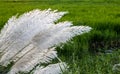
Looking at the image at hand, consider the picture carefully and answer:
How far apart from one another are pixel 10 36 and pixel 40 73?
13 cm

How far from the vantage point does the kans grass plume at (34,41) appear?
3.13 feet

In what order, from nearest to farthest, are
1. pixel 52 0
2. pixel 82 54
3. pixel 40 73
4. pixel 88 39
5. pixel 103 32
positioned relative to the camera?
pixel 40 73, pixel 82 54, pixel 88 39, pixel 103 32, pixel 52 0

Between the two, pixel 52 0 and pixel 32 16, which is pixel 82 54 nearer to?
pixel 32 16

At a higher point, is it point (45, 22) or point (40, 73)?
point (45, 22)

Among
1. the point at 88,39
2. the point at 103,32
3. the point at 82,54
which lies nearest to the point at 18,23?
the point at 82,54

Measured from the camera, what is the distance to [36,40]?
98 cm

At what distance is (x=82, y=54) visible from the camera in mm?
6367

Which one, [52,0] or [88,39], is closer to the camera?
[88,39]

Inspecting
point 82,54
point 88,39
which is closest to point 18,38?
point 82,54

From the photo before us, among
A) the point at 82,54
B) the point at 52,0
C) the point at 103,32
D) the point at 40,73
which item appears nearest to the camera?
the point at 40,73

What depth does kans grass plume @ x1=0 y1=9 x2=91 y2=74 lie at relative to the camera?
37.5 inches

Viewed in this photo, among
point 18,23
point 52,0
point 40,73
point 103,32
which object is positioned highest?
point 18,23

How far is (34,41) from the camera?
984 millimetres

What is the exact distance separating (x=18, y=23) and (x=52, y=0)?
18.0m
